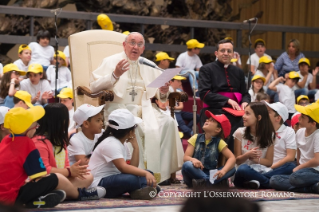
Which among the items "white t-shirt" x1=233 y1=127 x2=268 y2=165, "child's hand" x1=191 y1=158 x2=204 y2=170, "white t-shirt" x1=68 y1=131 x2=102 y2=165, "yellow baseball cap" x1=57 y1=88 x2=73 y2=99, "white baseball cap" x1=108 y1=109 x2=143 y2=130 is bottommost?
"child's hand" x1=191 y1=158 x2=204 y2=170

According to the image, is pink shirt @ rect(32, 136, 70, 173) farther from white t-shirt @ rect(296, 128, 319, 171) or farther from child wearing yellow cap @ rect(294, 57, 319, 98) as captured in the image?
child wearing yellow cap @ rect(294, 57, 319, 98)

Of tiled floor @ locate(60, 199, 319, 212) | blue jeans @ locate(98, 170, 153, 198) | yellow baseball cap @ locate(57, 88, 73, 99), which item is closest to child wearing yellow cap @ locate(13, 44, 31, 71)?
yellow baseball cap @ locate(57, 88, 73, 99)

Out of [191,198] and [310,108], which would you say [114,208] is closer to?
[310,108]

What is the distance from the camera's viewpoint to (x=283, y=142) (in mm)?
4910

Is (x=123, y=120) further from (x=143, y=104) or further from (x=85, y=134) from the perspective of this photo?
(x=143, y=104)

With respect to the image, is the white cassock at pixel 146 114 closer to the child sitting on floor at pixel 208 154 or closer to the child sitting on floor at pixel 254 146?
the child sitting on floor at pixel 208 154

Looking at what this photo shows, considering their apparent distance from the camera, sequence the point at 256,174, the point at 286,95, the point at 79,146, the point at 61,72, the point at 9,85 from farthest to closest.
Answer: the point at 286,95 < the point at 61,72 < the point at 9,85 < the point at 256,174 < the point at 79,146

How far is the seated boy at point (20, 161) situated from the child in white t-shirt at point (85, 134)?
0.78 metres

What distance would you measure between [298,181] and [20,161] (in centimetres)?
225

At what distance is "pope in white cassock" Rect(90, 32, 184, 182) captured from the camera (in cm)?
496

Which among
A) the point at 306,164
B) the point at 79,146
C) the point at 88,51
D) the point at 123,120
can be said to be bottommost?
the point at 306,164

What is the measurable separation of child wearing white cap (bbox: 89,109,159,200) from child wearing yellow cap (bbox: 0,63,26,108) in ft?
10.4

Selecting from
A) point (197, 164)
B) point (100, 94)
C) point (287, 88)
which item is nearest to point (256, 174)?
point (197, 164)

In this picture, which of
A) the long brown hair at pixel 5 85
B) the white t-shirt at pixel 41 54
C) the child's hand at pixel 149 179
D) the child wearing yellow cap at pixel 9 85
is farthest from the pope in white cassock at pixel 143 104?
the white t-shirt at pixel 41 54
